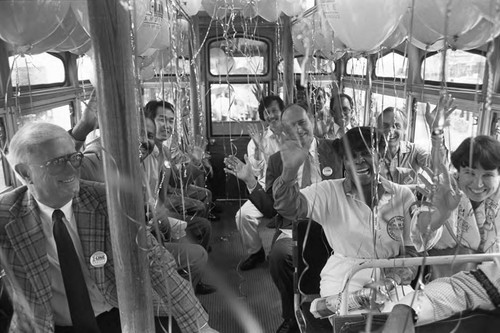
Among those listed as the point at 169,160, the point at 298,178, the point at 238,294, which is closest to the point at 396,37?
the point at 298,178

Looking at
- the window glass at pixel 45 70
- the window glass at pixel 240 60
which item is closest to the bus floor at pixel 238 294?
the window glass at pixel 45 70

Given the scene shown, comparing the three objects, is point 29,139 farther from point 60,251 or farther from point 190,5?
point 190,5

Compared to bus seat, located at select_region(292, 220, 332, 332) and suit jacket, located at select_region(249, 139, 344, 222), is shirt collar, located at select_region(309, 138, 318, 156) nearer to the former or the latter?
suit jacket, located at select_region(249, 139, 344, 222)

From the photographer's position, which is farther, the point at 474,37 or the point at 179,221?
the point at 179,221

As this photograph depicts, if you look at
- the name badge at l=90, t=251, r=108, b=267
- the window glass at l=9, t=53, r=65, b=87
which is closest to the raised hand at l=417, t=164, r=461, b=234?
the name badge at l=90, t=251, r=108, b=267

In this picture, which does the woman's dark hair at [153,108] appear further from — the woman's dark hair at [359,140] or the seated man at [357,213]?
the woman's dark hair at [359,140]

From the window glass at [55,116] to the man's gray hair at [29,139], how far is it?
1.19m

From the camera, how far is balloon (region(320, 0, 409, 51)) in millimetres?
1758

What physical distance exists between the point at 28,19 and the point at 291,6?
276 centimetres

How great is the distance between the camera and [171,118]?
303 cm

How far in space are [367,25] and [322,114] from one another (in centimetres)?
224

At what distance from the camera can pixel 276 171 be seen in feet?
9.27

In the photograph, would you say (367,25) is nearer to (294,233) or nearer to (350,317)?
(294,233)

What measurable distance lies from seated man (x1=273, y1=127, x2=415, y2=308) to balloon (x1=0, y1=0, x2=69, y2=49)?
1.02 meters
